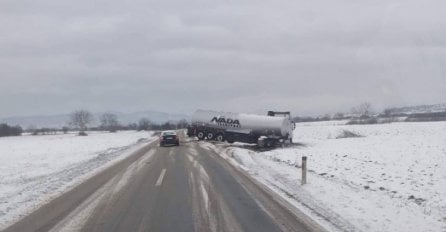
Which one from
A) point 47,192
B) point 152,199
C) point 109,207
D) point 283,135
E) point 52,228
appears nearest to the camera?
point 52,228

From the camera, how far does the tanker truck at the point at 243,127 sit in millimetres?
Result: 46469

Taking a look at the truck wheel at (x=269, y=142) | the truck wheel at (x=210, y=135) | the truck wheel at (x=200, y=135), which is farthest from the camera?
the truck wheel at (x=200, y=135)

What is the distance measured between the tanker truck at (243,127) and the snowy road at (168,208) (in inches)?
1124

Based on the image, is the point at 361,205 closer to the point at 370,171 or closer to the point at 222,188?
the point at 222,188

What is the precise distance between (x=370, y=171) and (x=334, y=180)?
2.78 m

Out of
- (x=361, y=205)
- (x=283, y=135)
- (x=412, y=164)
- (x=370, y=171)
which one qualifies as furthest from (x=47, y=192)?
(x=283, y=135)

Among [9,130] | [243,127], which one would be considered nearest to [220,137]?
[243,127]

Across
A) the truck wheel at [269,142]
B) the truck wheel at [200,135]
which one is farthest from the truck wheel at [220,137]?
the truck wheel at [269,142]

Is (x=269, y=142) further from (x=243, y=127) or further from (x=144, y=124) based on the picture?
(x=144, y=124)

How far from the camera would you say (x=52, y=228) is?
940cm

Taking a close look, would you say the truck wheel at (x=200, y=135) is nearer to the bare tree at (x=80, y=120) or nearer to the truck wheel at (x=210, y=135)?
the truck wheel at (x=210, y=135)

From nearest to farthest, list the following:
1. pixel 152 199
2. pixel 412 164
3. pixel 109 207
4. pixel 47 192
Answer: pixel 109 207 < pixel 152 199 < pixel 47 192 < pixel 412 164

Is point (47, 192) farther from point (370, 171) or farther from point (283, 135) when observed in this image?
point (283, 135)

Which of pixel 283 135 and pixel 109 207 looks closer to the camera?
pixel 109 207
